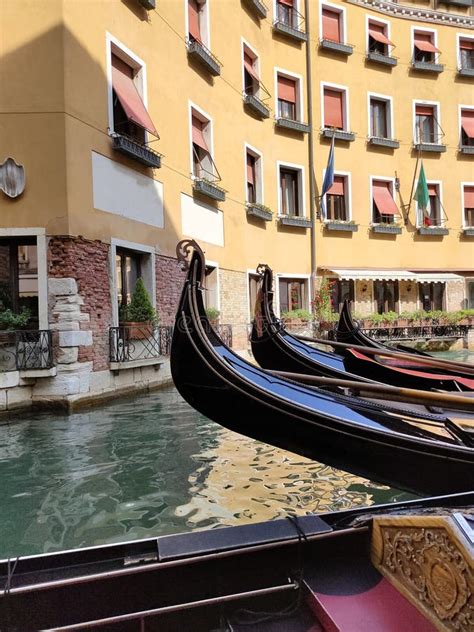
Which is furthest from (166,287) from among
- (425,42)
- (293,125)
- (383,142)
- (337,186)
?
(425,42)

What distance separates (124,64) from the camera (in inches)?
227

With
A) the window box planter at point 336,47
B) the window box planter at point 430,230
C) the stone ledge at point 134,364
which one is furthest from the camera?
the window box planter at point 430,230

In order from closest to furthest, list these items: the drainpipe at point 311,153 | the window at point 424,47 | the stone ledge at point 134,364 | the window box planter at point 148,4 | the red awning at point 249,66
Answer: the stone ledge at point 134,364, the window box planter at point 148,4, the red awning at point 249,66, the drainpipe at point 311,153, the window at point 424,47

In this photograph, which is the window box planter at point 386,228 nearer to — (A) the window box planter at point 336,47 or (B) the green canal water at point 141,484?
(A) the window box planter at point 336,47

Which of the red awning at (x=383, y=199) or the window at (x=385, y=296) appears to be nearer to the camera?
the red awning at (x=383, y=199)

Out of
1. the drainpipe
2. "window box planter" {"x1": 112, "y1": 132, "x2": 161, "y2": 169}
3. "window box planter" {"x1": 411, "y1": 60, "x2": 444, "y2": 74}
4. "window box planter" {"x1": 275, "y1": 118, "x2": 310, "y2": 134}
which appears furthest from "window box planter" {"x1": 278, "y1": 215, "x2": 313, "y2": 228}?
"window box planter" {"x1": 411, "y1": 60, "x2": 444, "y2": 74}

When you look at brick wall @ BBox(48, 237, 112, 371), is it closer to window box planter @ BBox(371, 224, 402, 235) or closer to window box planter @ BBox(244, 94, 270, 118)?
window box planter @ BBox(244, 94, 270, 118)

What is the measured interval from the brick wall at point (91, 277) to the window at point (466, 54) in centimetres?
1005

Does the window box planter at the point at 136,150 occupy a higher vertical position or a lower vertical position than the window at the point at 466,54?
lower

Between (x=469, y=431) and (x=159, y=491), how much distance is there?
147 centimetres

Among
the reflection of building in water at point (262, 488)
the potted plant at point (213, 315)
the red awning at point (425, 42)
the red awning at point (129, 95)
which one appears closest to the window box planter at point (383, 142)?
the red awning at point (425, 42)

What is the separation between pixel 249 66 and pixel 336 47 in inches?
93.6

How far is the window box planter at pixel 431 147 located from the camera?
11.0 meters

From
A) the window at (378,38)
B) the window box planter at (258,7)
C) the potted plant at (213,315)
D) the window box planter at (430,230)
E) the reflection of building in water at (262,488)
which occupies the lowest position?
the reflection of building in water at (262,488)
